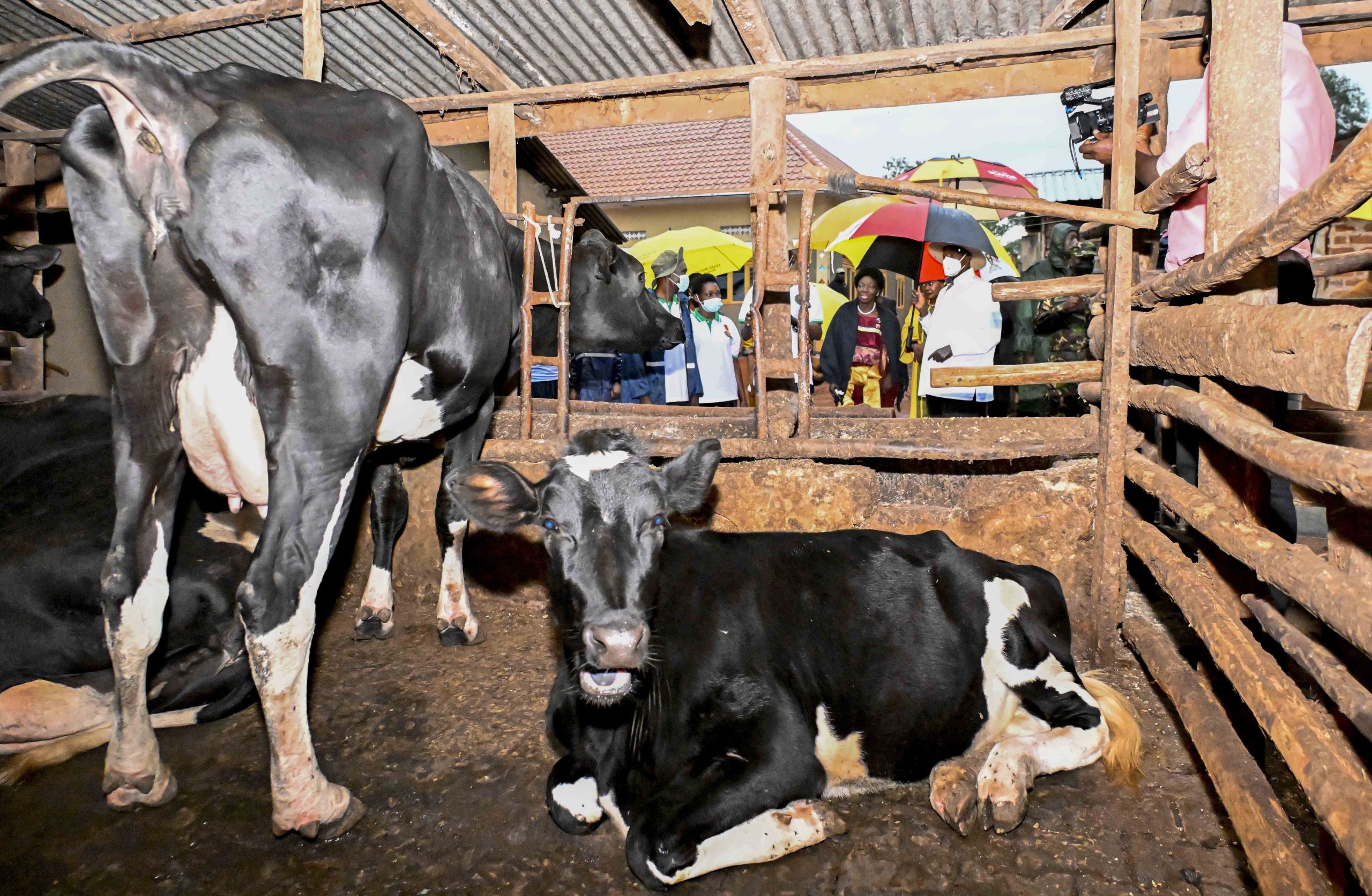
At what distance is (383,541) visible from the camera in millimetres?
4727

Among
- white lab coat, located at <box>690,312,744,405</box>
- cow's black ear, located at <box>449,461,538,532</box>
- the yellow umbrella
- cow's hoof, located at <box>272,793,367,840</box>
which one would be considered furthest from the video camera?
the yellow umbrella

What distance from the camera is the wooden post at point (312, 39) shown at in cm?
493

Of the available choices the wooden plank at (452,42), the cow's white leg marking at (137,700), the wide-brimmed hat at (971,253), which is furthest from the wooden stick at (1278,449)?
the wooden plank at (452,42)

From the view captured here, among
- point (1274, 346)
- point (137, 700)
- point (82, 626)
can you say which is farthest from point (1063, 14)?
point (82, 626)

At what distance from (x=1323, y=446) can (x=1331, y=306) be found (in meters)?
0.30

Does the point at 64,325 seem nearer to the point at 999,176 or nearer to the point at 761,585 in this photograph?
the point at 761,585

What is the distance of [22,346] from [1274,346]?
8.27m

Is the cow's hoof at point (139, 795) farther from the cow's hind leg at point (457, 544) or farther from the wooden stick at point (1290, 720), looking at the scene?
the wooden stick at point (1290, 720)

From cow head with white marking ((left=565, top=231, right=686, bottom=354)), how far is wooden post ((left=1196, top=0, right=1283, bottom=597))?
3844mm

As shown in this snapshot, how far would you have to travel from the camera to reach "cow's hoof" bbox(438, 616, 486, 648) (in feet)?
14.5

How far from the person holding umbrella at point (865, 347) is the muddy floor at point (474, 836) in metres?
5.20

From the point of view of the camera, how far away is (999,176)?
9953 millimetres

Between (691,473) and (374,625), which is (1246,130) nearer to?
(691,473)

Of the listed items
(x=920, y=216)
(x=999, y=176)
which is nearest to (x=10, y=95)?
(x=920, y=216)
